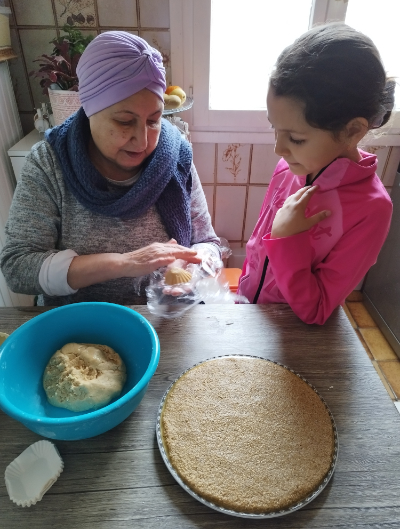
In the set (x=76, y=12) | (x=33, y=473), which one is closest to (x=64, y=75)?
(x=76, y=12)

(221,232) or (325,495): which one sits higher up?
(325,495)

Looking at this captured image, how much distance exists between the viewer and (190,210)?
4.03ft

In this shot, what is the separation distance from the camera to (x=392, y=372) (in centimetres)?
189

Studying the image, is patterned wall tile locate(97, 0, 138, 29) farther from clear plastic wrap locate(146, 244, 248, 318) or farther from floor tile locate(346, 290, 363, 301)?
floor tile locate(346, 290, 363, 301)

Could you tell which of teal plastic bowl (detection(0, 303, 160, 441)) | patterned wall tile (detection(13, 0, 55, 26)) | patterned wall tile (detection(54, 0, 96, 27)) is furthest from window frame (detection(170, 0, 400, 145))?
teal plastic bowl (detection(0, 303, 160, 441))

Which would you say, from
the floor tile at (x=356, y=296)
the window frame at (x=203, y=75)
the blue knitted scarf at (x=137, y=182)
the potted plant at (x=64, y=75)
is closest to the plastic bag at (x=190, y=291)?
the blue knitted scarf at (x=137, y=182)

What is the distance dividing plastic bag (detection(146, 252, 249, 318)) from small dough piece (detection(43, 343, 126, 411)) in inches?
8.0

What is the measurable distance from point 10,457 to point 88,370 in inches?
6.8

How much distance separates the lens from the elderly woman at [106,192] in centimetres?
90

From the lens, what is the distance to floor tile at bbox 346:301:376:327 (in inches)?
86.0

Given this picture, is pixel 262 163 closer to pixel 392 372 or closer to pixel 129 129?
pixel 129 129

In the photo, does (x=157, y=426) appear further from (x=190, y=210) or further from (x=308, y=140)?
(x=190, y=210)

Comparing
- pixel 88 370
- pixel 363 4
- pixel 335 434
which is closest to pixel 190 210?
pixel 88 370

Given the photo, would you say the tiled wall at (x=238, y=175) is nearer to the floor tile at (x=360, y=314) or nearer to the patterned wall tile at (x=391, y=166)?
the patterned wall tile at (x=391, y=166)
